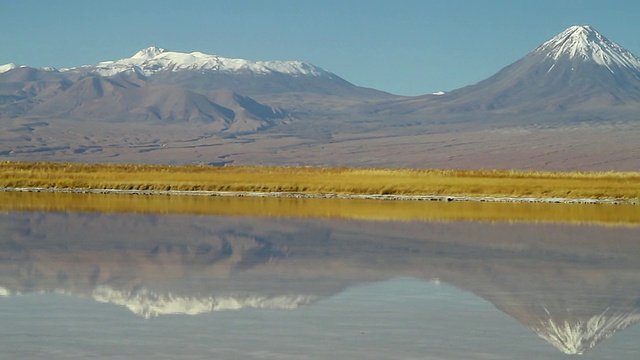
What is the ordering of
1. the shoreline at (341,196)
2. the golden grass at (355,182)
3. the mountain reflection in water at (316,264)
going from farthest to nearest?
the golden grass at (355,182) < the shoreline at (341,196) < the mountain reflection in water at (316,264)

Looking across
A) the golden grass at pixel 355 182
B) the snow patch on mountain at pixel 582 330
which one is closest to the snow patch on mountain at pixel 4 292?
the snow patch on mountain at pixel 582 330

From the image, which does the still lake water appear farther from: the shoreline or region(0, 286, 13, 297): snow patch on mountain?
the shoreline

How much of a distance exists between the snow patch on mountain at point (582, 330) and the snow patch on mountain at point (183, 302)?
2.86m

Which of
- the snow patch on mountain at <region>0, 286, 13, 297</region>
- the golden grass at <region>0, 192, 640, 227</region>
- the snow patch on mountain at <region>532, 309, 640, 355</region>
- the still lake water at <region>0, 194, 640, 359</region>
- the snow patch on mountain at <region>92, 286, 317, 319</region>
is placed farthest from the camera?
the golden grass at <region>0, 192, 640, 227</region>

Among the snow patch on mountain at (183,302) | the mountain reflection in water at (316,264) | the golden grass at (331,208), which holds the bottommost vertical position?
the golden grass at (331,208)

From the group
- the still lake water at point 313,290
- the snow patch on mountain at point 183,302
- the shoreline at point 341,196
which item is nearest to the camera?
the still lake water at point 313,290

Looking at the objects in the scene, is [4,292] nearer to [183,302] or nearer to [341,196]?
[183,302]

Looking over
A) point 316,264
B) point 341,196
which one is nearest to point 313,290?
point 316,264

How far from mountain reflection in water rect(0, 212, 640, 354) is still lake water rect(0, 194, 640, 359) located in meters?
0.03

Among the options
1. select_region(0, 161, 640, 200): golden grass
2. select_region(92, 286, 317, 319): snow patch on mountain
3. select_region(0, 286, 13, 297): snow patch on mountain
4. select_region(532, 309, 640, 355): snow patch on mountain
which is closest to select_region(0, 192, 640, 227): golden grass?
select_region(0, 161, 640, 200): golden grass

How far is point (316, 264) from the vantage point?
16781 millimetres

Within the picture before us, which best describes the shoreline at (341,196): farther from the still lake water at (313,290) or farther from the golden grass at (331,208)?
the still lake water at (313,290)

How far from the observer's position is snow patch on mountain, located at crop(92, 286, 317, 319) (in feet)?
40.2

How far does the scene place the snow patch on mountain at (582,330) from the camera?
10.7 metres
